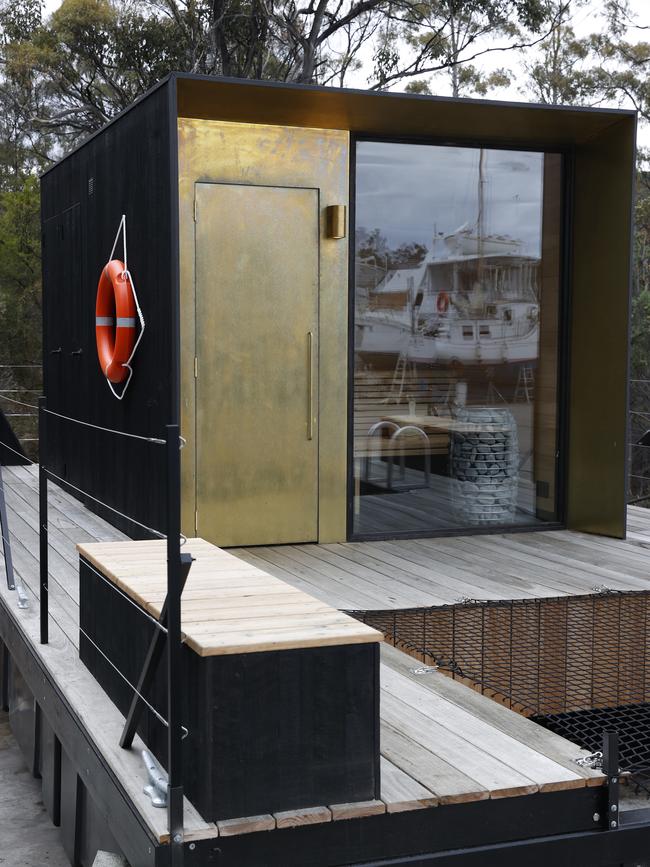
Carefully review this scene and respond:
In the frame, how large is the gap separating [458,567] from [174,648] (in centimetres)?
283

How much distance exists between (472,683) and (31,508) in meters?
3.48

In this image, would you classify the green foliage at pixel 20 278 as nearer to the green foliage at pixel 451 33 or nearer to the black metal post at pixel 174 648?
the green foliage at pixel 451 33

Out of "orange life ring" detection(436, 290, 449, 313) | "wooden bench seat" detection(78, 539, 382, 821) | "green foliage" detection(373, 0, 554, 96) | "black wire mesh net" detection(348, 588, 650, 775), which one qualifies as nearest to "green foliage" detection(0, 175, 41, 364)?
"green foliage" detection(373, 0, 554, 96)

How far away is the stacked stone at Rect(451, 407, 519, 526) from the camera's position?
541 cm

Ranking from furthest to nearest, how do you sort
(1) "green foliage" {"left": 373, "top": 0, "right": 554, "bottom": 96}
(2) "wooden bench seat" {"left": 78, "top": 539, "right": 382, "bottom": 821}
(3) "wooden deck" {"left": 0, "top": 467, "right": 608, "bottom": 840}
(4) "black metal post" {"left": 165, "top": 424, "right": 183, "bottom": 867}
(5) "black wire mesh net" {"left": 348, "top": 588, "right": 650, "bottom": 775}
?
(1) "green foliage" {"left": 373, "top": 0, "right": 554, "bottom": 96} < (5) "black wire mesh net" {"left": 348, "top": 588, "right": 650, "bottom": 775} < (3) "wooden deck" {"left": 0, "top": 467, "right": 608, "bottom": 840} < (2) "wooden bench seat" {"left": 78, "top": 539, "right": 382, "bottom": 821} < (4) "black metal post" {"left": 165, "top": 424, "right": 183, "bottom": 867}

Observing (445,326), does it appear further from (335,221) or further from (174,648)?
(174,648)

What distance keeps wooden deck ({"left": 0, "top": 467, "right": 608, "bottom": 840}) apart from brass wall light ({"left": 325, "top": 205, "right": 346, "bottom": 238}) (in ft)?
4.87

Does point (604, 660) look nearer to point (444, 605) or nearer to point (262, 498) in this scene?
point (444, 605)

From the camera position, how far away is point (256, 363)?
5.17m

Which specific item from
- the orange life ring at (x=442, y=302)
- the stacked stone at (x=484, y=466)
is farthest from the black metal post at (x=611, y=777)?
the orange life ring at (x=442, y=302)

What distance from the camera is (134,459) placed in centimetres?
517

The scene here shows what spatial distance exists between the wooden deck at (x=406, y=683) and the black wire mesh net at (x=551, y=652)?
0.23 meters

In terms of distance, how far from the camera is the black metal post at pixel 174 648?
1.92 meters

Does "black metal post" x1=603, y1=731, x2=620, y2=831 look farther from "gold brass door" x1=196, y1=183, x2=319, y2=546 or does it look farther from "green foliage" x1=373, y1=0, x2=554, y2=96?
"green foliage" x1=373, y1=0, x2=554, y2=96
